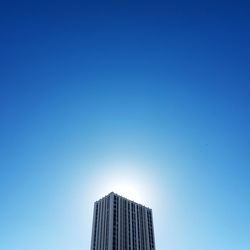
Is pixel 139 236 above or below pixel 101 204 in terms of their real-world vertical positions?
below

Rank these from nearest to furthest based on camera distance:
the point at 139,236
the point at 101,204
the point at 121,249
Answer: the point at 121,249 < the point at 139,236 < the point at 101,204

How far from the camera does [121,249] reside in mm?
118188

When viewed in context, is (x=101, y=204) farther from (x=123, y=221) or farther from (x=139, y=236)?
(x=139, y=236)

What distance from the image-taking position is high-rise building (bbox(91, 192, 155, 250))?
121750 mm

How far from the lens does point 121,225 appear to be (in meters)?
128

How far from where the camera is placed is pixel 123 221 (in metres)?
130

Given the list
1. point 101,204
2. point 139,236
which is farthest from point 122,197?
point 139,236

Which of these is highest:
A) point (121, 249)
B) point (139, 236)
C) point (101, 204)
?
point (101, 204)

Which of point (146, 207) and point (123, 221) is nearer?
point (123, 221)

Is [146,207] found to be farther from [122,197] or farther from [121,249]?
[121,249]

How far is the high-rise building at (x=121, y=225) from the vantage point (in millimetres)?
121750

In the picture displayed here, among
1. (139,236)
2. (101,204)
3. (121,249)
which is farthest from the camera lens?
(101,204)

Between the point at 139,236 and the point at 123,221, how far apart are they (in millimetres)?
10063

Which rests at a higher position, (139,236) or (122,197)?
(122,197)
